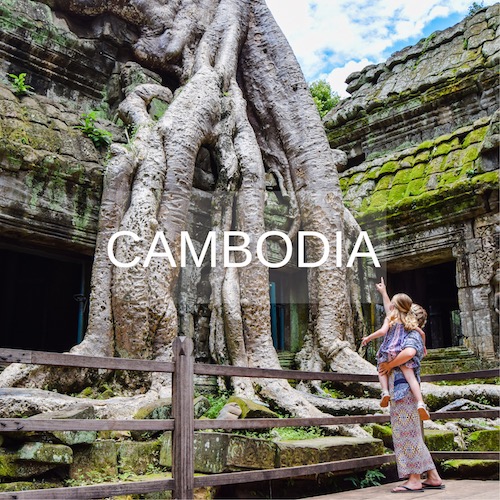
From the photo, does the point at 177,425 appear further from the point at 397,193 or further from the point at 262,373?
the point at 397,193

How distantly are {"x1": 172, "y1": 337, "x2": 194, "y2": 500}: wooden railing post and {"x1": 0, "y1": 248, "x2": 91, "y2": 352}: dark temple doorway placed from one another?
496 centimetres

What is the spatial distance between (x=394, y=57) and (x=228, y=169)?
569cm

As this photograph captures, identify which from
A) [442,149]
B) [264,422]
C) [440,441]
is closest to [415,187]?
[442,149]

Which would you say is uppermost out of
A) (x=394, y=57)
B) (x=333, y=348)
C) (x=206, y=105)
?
(x=394, y=57)

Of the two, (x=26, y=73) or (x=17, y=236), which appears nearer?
(x=17, y=236)

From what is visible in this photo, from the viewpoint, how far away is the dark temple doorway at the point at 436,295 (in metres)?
9.23

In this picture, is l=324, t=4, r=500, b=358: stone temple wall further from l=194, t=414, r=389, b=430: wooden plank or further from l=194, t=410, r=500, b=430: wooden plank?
l=194, t=414, r=389, b=430: wooden plank

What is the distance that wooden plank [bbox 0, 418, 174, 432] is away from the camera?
7.97ft

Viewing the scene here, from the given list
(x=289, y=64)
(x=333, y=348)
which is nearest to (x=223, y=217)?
(x=333, y=348)

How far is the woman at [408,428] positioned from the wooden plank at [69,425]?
1.46 m

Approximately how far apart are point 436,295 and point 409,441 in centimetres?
728

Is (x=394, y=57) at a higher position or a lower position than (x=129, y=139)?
higher

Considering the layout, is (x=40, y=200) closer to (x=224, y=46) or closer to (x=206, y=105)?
(x=206, y=105)

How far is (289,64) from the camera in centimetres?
766
